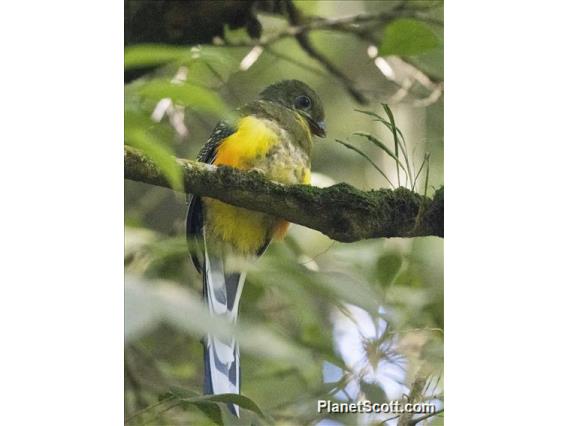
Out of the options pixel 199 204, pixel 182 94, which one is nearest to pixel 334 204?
pixel 199 204

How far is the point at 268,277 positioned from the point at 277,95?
0.45 meters

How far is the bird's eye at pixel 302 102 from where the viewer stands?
1.93m

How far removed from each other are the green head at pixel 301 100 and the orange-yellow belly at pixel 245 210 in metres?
0.07

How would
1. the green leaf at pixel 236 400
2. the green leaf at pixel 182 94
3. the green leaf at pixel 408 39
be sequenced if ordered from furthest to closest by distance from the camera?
1. the green leaf at pixel 408 39
2. the green leaf at pixel 236 400
3. the green leaf at pixel 182 94

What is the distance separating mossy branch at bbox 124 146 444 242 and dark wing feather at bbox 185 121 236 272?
3 centimetres

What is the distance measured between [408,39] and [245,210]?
472mm

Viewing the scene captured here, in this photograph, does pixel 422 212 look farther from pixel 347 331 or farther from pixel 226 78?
pixel 226 78

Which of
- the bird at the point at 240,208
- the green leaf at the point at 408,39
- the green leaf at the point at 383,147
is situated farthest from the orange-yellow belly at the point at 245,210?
the green leaf at the point at 408,39

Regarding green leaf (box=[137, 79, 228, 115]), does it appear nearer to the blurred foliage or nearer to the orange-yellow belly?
the blurred foliage

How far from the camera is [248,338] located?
68.7 inches

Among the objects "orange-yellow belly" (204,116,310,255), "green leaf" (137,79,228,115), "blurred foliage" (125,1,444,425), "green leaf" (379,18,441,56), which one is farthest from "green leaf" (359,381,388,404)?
"green leaf" (137,79,228,115)

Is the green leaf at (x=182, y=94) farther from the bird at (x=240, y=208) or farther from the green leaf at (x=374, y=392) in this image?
→ the green leaf at (x=374, y=392)

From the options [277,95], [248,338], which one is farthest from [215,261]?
[277,95]

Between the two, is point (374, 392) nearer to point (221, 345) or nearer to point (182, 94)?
point (221, 345)
